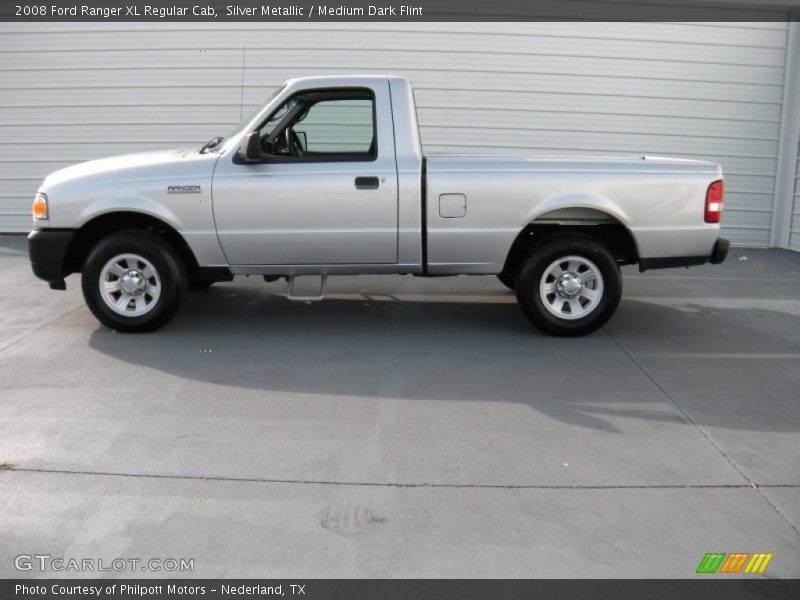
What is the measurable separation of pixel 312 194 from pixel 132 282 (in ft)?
5.35

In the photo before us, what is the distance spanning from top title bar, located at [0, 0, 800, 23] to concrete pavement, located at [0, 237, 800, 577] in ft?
16.3

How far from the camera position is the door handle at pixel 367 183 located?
6453mm

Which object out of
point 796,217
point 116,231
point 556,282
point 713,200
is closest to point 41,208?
point 116,231

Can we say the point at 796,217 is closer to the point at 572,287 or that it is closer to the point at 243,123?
the point at 572,287

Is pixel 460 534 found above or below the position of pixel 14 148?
below

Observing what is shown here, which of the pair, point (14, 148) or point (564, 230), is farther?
point (14, 148)

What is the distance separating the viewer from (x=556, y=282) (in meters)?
6.76

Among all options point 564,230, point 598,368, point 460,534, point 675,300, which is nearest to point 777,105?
point 675,300

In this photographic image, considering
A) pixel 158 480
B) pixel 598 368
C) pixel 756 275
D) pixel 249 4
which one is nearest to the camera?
pixel 158 480

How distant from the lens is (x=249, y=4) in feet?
35.8

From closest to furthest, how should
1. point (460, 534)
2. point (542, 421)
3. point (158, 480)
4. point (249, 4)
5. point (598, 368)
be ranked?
point (460, 534)
point (158, 480)
point (542, 421)
point (598, 368)
point (249, 4)

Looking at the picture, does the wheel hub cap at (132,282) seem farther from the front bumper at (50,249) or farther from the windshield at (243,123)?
the windshield at (243,123)
